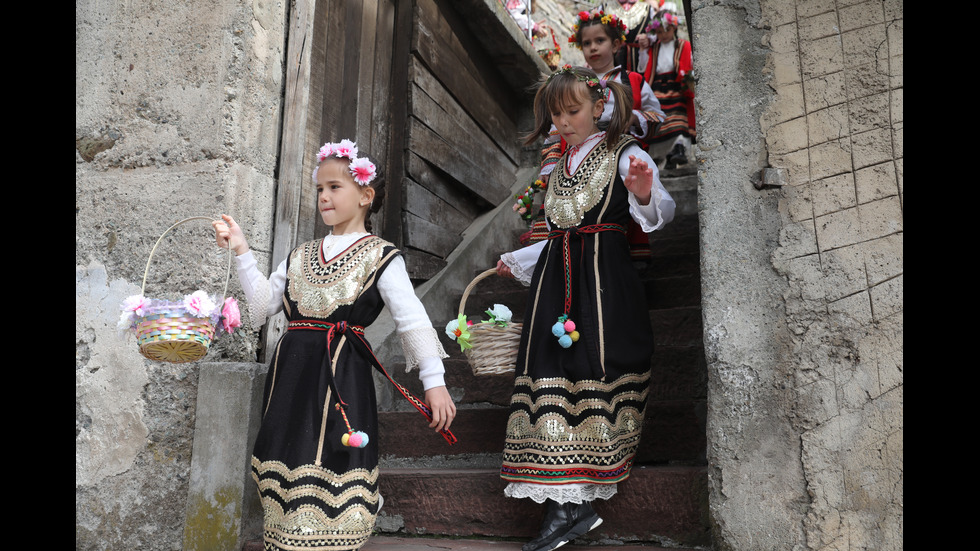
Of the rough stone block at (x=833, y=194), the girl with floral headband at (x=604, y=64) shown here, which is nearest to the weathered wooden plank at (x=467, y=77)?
the girl with floral headband at (x=604, y=64)

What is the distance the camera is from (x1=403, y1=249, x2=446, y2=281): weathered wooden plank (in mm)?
4539

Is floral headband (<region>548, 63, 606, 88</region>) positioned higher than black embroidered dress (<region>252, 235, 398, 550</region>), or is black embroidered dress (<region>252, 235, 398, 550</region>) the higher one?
floral headband (<region>548, 63, 606, 88</region>)

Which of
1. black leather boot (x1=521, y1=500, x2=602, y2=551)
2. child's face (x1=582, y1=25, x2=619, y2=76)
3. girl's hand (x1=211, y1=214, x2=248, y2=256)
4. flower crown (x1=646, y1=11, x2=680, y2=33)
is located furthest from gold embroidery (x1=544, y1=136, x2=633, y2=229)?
flower crown (x1=646, y1=11, x2=680, y2=33)

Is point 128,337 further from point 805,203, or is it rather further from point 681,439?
point 805,203

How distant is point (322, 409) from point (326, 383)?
8cm

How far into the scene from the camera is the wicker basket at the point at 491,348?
9.39ft

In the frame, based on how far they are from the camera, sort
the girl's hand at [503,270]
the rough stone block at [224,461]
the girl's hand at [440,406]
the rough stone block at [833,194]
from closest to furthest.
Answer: the rough stone block at [833,194]
the girl's hand at [440,406]
the rough stone block at [224,461]
the girl's hand at [503,270]

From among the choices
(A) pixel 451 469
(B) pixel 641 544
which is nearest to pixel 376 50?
(A) pixel 451 469

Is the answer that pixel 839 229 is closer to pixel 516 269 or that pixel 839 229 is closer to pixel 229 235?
pixel 516 269

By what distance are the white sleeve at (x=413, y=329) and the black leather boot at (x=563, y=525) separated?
1.94ft

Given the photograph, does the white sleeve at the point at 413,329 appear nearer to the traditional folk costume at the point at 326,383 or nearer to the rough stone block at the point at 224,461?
the traditional folk costume at the point at 326,383

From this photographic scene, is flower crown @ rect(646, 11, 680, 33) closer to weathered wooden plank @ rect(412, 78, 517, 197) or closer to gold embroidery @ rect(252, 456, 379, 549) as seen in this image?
weathered wooden plank @ rect(412, 78, 517, 197)

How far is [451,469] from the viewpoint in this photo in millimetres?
3143

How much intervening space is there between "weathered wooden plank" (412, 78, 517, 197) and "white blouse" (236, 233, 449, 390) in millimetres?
2168
